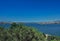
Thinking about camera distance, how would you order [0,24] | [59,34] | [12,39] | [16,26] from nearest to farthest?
1. [12,39]
2. [16,26]
3. [0,24]
4. [59,34]

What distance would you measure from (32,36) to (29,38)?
170 mm

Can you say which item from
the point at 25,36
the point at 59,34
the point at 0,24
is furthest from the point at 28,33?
the point at 59,34

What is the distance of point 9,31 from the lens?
11727mm

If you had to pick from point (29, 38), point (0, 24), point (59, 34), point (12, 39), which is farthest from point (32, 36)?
point (59, 34)

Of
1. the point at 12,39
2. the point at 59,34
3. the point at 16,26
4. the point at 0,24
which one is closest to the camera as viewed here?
the point at 12,39

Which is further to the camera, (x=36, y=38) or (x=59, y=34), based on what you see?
(x=59, y=34)

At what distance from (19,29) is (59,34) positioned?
337 inches

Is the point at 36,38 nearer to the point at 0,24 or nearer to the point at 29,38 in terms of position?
the point at 29,38

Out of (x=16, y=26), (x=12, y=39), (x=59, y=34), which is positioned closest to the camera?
(x=12, y=39)

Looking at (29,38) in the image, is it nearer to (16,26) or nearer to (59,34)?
(16,26)

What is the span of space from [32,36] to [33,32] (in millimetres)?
212

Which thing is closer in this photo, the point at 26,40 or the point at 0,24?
the point at 26,40

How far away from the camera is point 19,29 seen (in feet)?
38.9

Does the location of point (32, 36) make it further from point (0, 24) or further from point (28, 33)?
point (0, 24)
